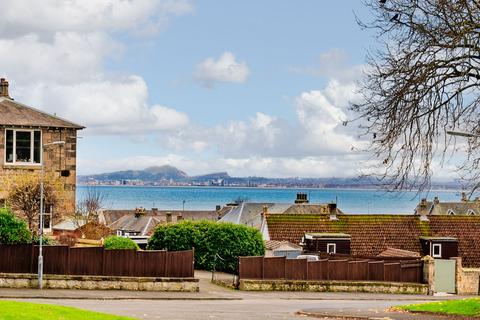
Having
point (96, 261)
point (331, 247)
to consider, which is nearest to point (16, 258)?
point (96, 261)

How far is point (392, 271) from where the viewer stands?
4891cm

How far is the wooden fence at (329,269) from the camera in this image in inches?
1786

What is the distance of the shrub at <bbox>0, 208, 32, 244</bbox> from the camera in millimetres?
40312

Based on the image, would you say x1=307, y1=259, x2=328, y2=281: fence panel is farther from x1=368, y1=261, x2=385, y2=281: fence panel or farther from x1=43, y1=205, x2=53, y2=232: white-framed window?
x1=43, y1=205, x2=53, y2=232: white-framed window

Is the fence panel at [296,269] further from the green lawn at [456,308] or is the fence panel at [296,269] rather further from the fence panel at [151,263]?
the green lawn at [456,308]

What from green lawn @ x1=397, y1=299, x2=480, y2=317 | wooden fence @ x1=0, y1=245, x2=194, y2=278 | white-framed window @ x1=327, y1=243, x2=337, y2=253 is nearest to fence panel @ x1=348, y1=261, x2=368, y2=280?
white-framed window @ x1=327, y1=243, x2=337, y2=253

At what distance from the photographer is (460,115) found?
75.4 ft

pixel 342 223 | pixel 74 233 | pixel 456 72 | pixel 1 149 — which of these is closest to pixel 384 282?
pixel 342 223

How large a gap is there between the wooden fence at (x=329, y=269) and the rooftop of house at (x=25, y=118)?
43.5 feet

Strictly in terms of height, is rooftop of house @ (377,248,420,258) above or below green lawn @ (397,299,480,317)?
below

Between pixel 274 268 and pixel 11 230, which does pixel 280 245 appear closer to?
pixel 274 268

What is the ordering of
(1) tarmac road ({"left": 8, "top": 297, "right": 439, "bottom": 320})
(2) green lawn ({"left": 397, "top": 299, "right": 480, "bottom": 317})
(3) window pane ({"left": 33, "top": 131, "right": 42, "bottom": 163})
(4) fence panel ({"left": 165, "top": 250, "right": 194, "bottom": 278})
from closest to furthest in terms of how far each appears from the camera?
(2) green lawn ({"left": 397, "top": 299, "right": 480, "bottom": 317})
(1) tarmac road ({"left": 8, "top": 297, "right": 439, "bottom": 320})
(4) fence panel ({"left": 165, "top": 250, "right": 194, "bottom": 278})
(3) window pane ({"left": 33, "top": 131, "right": 42, "bottom": 163})

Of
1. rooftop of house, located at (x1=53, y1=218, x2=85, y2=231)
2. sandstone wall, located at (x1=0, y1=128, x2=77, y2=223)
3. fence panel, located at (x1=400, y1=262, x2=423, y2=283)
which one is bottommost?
fence panel, located at (x1=400, y1=262, x2=423, y2=283)

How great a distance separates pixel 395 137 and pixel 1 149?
30917 mm
